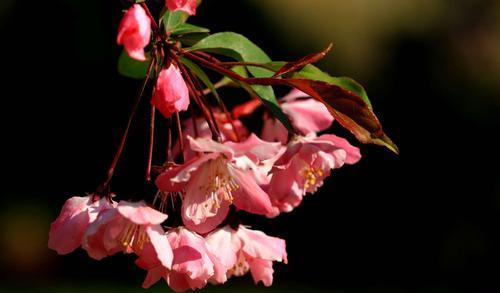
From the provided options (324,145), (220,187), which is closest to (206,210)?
(220,187)

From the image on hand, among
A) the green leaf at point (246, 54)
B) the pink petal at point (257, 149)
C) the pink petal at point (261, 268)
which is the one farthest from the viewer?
the pink petal at point (261, 268)

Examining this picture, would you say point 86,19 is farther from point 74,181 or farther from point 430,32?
point 430,32

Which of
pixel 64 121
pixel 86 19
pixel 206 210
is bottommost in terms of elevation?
pixel 64 121

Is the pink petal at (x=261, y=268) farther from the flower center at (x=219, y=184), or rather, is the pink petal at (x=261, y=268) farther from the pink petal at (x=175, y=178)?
the pink petal at (x=175, y=178)

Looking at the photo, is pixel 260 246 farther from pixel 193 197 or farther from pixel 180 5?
pixel 180 5

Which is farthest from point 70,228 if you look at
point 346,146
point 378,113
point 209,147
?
point 378,113

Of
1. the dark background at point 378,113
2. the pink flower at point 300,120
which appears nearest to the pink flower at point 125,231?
the pink flower at point 300,120
